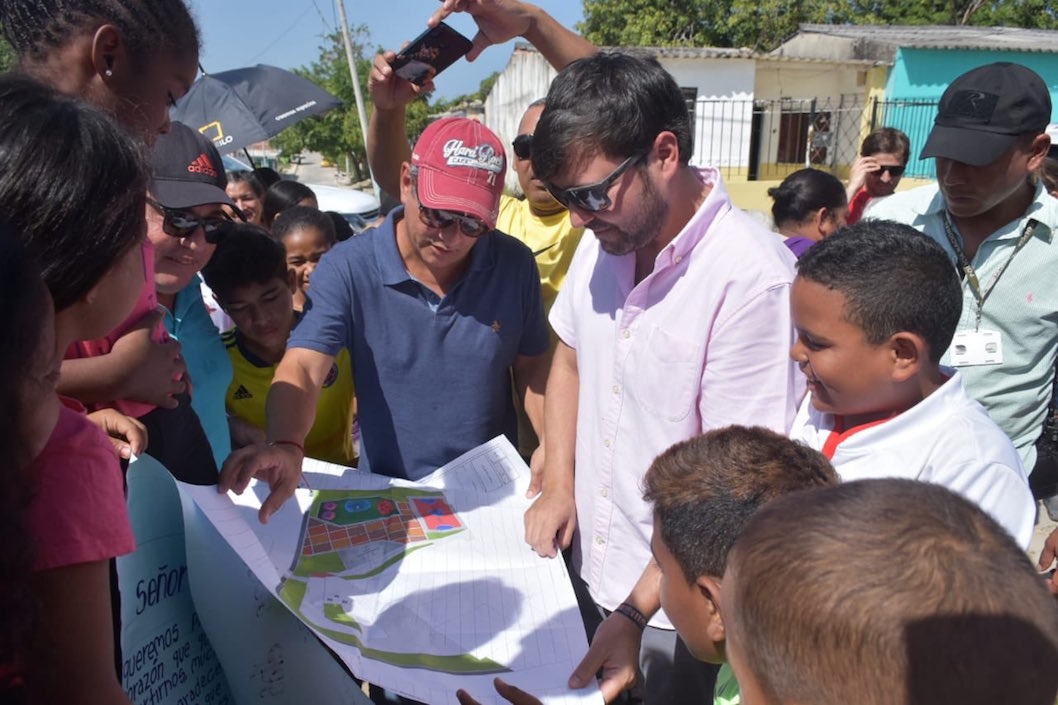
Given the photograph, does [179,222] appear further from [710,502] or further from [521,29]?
[710,502]

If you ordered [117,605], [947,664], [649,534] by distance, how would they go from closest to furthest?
1. [947,664]
2. [117,605]
3. [649,534]

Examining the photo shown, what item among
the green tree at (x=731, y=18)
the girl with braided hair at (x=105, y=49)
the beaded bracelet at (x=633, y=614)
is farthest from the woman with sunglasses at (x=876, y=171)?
the green tree at (x=731, y=18)

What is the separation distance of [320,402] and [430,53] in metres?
1.11

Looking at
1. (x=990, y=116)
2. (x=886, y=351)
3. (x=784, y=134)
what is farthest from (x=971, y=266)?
(x=784, y=134)

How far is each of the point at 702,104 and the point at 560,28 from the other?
13.1 meters

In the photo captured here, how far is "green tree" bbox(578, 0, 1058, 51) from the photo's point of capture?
72.6 ft

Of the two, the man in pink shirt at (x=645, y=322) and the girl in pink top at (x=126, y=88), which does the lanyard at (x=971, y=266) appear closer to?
the man in pink shirt at (x=645, y=322)

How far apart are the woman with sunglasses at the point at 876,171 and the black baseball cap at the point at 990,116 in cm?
214

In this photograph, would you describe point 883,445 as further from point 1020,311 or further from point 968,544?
point 1020,311

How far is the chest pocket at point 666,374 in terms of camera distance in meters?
1.72

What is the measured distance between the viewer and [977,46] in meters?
14.3

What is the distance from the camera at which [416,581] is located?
157 centimetres

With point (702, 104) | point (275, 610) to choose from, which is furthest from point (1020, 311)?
point (702, 104)

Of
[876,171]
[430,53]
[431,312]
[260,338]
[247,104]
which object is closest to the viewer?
[431,312]
